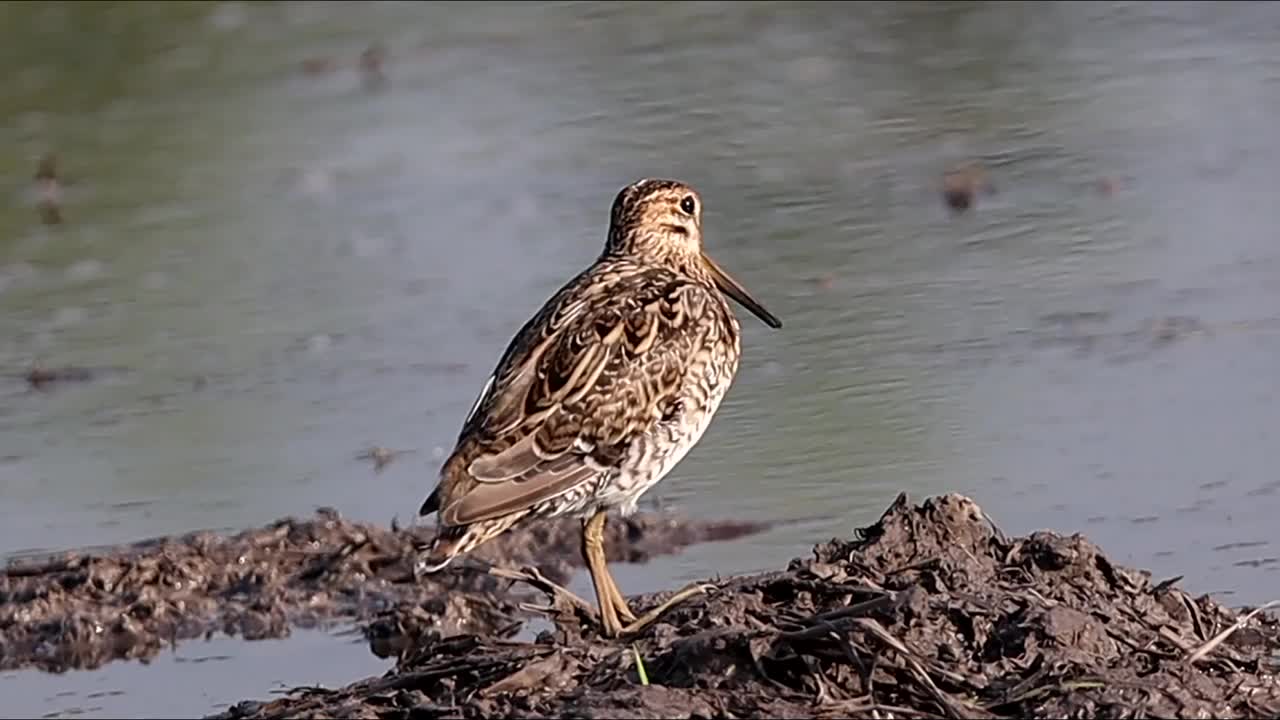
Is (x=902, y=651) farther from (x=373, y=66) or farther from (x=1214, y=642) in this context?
(x=373, y=66)

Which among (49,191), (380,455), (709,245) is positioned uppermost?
(49,191)

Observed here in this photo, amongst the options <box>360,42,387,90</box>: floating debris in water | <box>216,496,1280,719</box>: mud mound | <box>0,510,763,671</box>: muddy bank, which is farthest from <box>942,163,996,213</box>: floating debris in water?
<box>216,496,1280,719</box>: mud mound

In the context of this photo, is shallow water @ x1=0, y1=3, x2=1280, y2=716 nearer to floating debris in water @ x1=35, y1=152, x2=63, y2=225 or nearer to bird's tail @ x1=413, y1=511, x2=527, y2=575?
floating debris in water @ x1=35, y1=152, x2=63, y2=225

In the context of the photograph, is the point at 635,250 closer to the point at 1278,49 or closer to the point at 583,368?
the point at 583,368

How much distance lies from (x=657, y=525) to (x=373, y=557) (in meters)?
0.83

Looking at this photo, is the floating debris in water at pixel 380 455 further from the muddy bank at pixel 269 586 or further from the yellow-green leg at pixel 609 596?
the yellow-green leg at pixel 609 596

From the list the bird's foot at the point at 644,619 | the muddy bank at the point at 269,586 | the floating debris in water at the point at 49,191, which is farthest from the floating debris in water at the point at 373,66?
the bird's foot at the point at 644,619

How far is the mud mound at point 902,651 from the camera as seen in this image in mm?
5383

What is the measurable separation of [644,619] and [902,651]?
930 millimetres

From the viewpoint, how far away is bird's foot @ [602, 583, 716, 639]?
241 inches

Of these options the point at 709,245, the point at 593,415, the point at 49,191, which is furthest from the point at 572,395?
the point at 49,191

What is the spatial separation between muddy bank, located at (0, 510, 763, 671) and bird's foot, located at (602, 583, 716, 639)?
1087 millimetres

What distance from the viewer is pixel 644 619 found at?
6.16 metres

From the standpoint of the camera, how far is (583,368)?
21.5 feet
